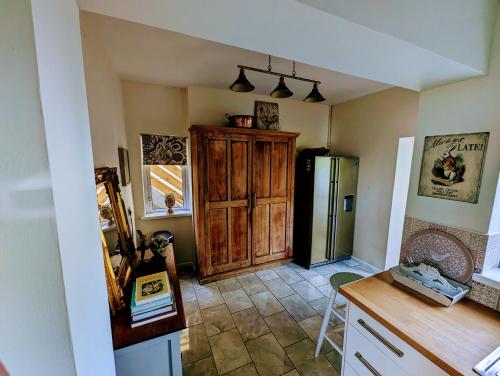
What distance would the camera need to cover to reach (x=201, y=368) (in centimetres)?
171

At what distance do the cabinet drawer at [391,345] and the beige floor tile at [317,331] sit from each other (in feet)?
2.51

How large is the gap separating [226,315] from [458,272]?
1973 millimetres

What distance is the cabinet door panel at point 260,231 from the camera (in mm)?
2963

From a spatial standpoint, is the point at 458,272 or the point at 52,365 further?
the point at 458,272

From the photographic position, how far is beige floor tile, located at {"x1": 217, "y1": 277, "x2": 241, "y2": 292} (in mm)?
2695

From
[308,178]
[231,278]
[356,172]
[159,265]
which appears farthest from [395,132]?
[159,265]

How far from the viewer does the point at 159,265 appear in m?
1.78

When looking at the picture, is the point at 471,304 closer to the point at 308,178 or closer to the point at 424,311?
the point at 424,311

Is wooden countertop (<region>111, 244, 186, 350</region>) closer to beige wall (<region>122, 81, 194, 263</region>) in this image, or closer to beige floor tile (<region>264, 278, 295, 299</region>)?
beige floor tile (<region>264, 278, 295, 299</region>)

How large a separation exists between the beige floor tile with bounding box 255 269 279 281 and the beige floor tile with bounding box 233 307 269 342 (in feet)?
2.02

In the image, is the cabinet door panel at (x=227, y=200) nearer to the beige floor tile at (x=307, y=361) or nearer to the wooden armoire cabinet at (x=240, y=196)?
the wooden armoire cabinet at (x=240, y=196)

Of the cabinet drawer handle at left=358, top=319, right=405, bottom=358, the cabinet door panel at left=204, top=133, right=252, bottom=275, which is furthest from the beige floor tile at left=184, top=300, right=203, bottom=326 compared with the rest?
the cabinet drawer handle at left=358, top=319, right=405, bottom=358

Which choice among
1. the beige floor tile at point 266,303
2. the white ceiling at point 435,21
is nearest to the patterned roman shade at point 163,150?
the beige floor tile at point 266,303

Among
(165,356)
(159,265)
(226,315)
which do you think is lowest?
(226,315)
